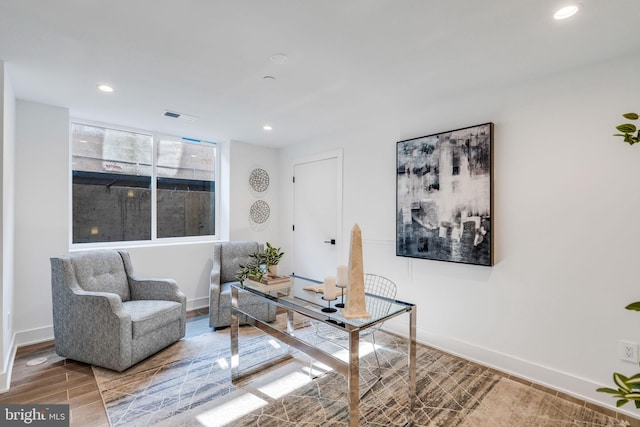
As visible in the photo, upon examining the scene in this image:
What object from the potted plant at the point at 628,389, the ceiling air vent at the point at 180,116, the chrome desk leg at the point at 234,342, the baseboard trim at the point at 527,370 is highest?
the ceiling air vent at the point at 180,116

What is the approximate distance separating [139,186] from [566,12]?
462 cm

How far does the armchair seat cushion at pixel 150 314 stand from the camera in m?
2.71

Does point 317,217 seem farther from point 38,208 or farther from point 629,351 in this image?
point 629,351

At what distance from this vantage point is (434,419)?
6.85 ft

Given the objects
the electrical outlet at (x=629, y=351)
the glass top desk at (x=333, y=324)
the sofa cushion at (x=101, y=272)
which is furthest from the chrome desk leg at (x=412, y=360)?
the sofa cushion at (x=101, y=272)

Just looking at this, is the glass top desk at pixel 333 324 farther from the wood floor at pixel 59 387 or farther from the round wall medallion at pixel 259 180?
the round wall medallion at pixel 259 180

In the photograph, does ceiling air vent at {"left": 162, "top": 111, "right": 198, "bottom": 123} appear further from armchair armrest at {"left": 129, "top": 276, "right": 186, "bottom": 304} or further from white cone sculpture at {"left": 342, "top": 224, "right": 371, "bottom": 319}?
white cone sculpture at {"left": 342, "top": 224, "right": 371, "bottom": 319}

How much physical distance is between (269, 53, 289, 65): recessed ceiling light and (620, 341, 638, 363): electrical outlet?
3.12 m

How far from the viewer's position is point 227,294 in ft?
11.9

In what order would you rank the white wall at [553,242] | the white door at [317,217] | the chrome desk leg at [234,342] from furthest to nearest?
the white door at [317,217], the chrome desk leg at [234,342], the white wall at [553,242]

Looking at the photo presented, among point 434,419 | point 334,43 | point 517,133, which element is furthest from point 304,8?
point 434,419

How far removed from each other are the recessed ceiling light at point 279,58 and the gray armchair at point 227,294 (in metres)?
2.22

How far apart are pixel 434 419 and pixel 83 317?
2.92 metres

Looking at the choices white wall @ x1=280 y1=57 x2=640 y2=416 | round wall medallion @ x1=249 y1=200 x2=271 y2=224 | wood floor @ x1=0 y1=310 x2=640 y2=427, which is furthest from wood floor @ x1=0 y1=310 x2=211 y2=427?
white wall @ x1=280 y1=57 x2=640 y2=416
